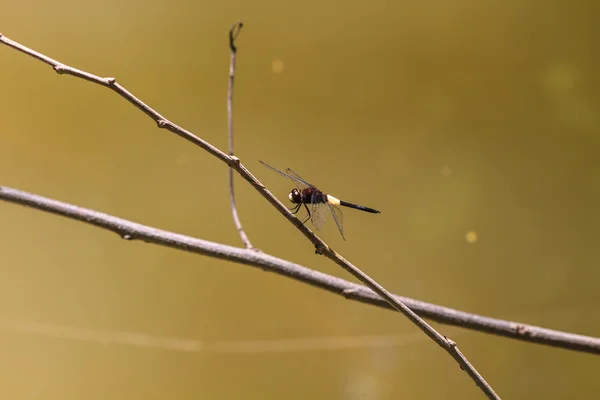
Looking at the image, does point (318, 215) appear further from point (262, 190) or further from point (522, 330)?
point (522, 330)

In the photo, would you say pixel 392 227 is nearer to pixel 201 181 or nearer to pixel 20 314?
pixel 201 181

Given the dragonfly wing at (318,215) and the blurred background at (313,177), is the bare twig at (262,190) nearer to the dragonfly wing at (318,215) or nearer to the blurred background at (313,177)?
the dragonfly wing at (318,215)

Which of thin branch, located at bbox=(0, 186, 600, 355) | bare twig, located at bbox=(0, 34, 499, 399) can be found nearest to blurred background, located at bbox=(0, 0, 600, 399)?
thin branch, located at bbox=(0, 186, 600, 355)

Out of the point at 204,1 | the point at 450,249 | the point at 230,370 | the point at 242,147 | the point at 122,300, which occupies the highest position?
the point at 204,1

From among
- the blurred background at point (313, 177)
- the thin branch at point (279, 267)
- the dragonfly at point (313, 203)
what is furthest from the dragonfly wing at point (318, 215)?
the blurred background at point (313, 177)

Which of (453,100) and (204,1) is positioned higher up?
(204,1)

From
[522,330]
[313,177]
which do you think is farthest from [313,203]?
[522,330]

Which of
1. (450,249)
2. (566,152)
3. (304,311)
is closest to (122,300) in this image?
(304,311)
